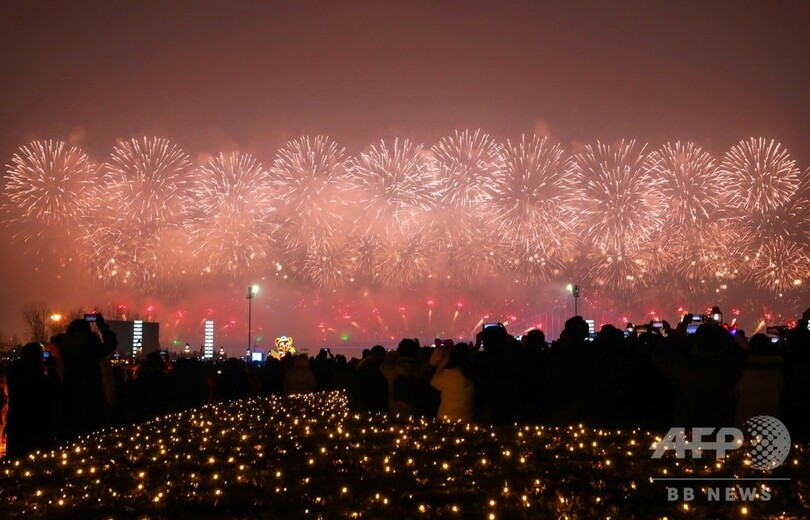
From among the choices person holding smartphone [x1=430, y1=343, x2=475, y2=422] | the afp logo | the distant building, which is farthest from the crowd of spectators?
the distant building

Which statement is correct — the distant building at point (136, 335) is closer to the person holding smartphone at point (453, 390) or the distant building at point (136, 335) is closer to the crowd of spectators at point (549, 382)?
the crowd of spectators at point (549, 382)

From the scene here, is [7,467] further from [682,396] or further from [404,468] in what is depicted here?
[682,396]

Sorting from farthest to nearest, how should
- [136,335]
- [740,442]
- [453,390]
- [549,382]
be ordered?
[136,335] < [453,390] < [549,382] < [740,442]

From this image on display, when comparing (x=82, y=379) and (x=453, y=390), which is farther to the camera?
(x=82, y=379)

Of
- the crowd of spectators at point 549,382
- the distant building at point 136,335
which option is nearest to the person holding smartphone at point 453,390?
the crowd of spectators at point 549,382

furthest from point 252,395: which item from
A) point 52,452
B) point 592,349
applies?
point 592,349

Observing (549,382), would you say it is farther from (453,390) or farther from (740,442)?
(740,442)

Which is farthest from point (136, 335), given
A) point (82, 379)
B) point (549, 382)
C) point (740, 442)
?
point (740, 442)
